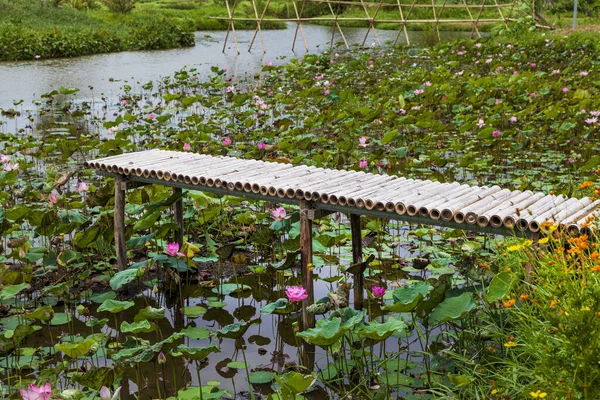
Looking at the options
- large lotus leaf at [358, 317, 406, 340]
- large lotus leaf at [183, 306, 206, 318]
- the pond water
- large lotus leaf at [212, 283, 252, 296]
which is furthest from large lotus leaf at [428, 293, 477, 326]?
the pond water

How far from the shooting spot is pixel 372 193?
11.0 ft

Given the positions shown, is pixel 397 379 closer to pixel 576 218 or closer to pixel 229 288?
pixel 576 218

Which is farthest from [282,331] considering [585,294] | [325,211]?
[585,294]

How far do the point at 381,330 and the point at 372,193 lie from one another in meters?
0.80

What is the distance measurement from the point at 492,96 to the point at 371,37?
14.3 meters

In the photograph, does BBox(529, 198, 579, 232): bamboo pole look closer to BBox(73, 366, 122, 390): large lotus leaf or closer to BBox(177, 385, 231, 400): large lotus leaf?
BBox(177, 385, 231, 400): large lotus leaf

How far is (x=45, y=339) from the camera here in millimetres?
3455

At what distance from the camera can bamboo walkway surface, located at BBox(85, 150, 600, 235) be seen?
2.98 m

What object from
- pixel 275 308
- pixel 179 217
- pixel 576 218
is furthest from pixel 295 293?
pixel 179 217

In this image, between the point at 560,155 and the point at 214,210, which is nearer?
the point at 214,210

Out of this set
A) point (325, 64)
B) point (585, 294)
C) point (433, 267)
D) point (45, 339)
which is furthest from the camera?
point (325, 64)

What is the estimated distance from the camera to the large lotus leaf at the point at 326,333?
257 cm

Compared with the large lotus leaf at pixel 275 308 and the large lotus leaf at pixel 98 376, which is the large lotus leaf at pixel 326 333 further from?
the large lotus leaf at pixel 98 376

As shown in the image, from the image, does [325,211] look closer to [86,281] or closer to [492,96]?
[86,281]
